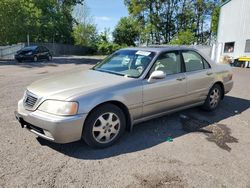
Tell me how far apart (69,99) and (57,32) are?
38814 millimetres

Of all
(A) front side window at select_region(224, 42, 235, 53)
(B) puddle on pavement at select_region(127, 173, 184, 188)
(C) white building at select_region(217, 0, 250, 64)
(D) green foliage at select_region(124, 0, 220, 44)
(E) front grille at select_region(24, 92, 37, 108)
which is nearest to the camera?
(B) puddle on pavement at select_region(127, 173, 184, 188)

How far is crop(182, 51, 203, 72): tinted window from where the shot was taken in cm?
513

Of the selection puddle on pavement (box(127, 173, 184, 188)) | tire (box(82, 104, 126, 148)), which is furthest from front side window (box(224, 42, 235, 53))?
puddle on pavement (box(127, 173, 184, 188))

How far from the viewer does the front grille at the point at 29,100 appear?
12.1 ft

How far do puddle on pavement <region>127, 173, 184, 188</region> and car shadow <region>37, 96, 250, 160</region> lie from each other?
2.43 feet

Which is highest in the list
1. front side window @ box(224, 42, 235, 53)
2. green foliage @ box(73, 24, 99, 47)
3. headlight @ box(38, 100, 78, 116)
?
green foliage @ box(73, 24, 99, 47)

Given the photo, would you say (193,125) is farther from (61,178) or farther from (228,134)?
(61,178)

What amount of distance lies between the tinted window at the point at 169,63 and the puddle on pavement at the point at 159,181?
1.95 metres

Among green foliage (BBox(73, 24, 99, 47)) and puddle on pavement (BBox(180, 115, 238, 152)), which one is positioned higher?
green foliage (BBox(73, 24, 99, 47))

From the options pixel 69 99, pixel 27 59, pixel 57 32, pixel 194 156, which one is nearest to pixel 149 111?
pixel 194 156

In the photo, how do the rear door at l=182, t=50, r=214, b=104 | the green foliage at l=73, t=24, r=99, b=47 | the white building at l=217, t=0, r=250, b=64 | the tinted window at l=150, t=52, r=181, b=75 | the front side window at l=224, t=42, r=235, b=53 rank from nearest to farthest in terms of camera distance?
the tinted window at l=150, t=52, r=181, b=75, the rear door at l=182, t=50, r=214, b=104, the white building at l=217, t=0, r=250, b=64, the front side window at l=224, t=42, r=235, b=53, the green foliage at l=73, t=24, r=99, b=47

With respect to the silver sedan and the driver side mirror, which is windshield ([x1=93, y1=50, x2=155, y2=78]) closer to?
the silver sedan

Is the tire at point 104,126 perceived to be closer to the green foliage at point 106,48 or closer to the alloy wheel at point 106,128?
the alloy wheel at point 106,128

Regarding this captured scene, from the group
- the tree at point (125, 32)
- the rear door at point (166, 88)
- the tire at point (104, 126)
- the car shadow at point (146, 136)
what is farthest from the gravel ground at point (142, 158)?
the tree at point (125, 32)
